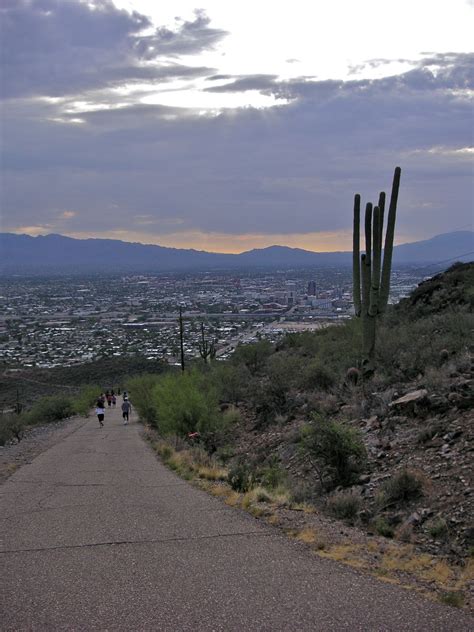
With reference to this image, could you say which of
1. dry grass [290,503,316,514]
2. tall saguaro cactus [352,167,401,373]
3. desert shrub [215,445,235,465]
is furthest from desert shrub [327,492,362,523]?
tall saguaro cactus [352,167,401,373]

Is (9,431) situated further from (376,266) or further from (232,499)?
(232,499)

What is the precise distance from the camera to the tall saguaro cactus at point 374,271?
2170 cm

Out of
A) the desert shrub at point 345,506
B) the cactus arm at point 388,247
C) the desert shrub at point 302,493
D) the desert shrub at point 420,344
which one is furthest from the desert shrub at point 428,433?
the cactus arm at point 388,247

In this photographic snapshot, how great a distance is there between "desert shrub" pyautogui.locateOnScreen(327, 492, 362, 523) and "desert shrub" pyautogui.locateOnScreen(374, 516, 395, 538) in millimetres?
675

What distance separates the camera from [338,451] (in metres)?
14.3

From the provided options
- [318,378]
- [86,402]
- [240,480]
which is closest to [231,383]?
[318,378]

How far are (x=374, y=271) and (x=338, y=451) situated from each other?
28.9 ft

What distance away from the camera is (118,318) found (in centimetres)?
13512

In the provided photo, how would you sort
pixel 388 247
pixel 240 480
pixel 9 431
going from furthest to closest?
pixel 9 431 → pixel 388 247 → pixel 240 480

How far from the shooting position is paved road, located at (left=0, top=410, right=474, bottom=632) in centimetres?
646

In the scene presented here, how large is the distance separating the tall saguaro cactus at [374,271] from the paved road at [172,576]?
1070 cm

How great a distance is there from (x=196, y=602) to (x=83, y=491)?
294 inches

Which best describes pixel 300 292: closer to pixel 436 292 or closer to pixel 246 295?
pixel 246 295

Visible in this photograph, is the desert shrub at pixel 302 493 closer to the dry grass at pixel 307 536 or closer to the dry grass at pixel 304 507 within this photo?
the dry grass at pixel 304 507
